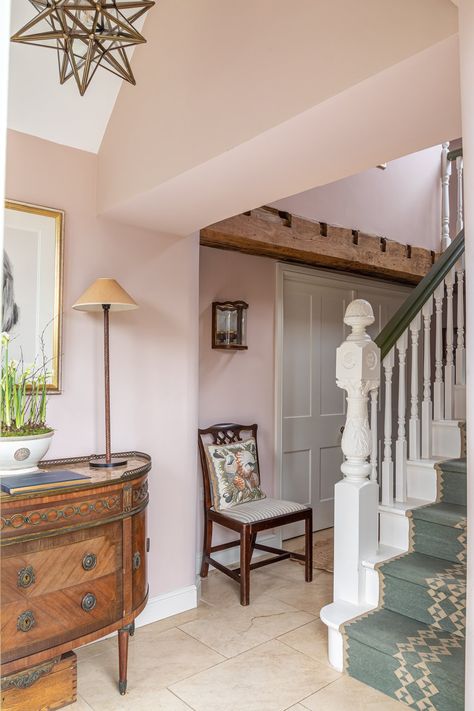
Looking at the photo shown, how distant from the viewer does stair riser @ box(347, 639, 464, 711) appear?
74.9 inches

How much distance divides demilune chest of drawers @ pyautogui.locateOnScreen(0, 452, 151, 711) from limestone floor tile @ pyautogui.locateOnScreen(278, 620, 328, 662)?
0.84 m

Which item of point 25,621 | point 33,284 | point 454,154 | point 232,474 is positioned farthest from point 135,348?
point 454,154

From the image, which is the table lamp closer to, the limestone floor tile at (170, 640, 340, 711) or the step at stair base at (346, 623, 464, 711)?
the limestone floor tile at (170, 640, 340, 711)

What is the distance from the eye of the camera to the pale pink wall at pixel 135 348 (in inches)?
101

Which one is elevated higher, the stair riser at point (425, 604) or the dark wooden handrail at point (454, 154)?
the dark wooden handrail at point (454, 154)

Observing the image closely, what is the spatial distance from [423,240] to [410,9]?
3568 mm

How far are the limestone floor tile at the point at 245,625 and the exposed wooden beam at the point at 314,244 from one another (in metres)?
2.22

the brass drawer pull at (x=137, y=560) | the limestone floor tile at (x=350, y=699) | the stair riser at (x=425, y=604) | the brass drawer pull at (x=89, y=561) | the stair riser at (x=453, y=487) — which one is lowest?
the limestone floor tile at (x=350, y=699)

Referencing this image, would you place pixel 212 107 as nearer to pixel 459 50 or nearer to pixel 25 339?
pixel 459 50

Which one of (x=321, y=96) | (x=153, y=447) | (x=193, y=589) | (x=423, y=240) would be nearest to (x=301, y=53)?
(x=321, y=96)

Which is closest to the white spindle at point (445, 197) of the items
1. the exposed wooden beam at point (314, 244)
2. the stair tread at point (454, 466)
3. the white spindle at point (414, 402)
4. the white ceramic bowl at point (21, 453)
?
the exposed wooden beam at point (314, 244)

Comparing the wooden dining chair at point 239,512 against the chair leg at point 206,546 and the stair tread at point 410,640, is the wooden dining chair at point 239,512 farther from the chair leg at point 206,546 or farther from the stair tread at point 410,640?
the stair tread at point 410,640

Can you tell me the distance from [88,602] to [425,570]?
1.49 m

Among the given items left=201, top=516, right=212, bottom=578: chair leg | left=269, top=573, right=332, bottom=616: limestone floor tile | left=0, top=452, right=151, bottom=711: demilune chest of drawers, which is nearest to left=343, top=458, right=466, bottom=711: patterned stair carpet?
left=269, top=573, right=332, bottom=616: limestone floor tile
